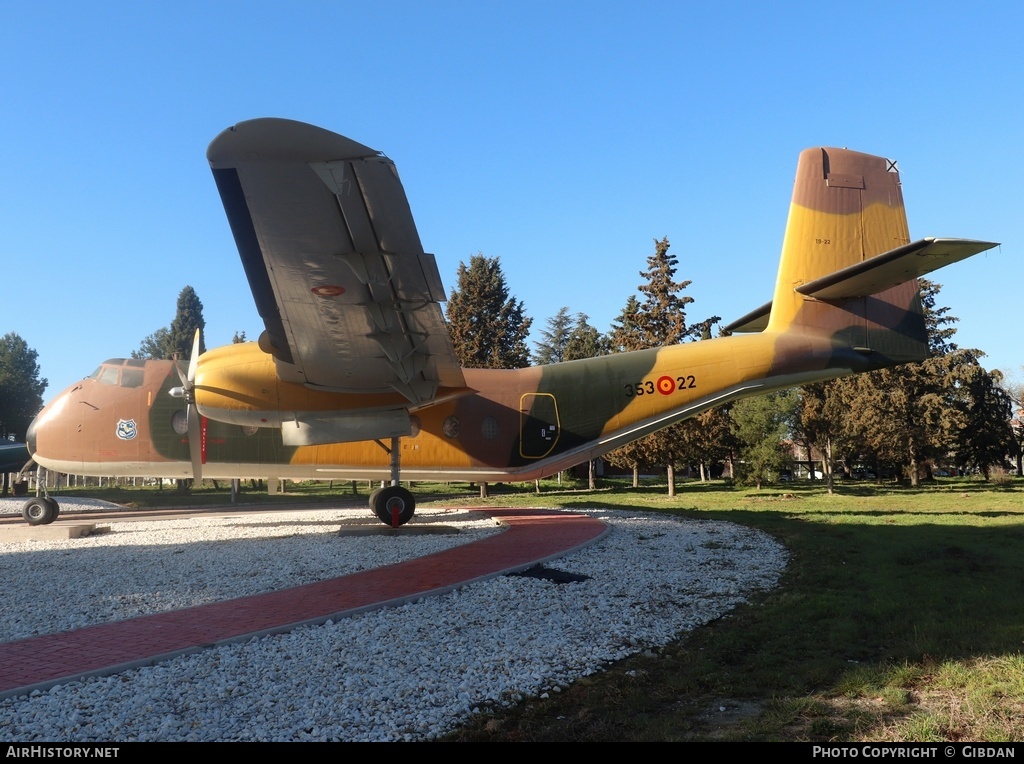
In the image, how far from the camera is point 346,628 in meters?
6.44

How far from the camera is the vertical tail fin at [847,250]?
14422mm

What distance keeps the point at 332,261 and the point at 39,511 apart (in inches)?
423

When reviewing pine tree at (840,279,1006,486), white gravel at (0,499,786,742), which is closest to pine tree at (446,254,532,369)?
pine tree at (840,279,1006,486)

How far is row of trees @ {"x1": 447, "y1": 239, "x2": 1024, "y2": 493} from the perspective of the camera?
103 ft

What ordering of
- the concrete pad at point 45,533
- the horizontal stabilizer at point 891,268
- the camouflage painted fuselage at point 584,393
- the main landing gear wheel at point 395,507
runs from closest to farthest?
1. the horizontal stabilizer at point 891,268
2. the concrete pad at point 45,533
3. the main landing gear wheel at point 395,507
4. the camouflage painted fuselage at point 584,393

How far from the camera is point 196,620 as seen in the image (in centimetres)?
682

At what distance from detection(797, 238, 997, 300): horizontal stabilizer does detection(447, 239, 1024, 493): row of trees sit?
17.1 meters

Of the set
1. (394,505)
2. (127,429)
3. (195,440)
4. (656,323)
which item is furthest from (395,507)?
(656,323)

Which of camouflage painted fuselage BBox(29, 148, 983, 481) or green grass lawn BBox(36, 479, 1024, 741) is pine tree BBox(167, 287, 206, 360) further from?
green grass lawn BBox(36, 479, 1024, 741)

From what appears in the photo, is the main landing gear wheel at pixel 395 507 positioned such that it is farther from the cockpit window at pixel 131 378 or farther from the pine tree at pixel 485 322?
the pine tree at pixel 485 322

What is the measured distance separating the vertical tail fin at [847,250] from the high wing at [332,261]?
314 inches

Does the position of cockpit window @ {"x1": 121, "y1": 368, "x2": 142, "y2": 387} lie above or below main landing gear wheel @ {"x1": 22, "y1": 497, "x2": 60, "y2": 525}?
above

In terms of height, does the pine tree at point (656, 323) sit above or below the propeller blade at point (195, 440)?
above

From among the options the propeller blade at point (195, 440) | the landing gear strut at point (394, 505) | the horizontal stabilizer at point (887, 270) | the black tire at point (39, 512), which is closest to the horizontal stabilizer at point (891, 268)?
the horizontal stabilizer at point (887, 270)
